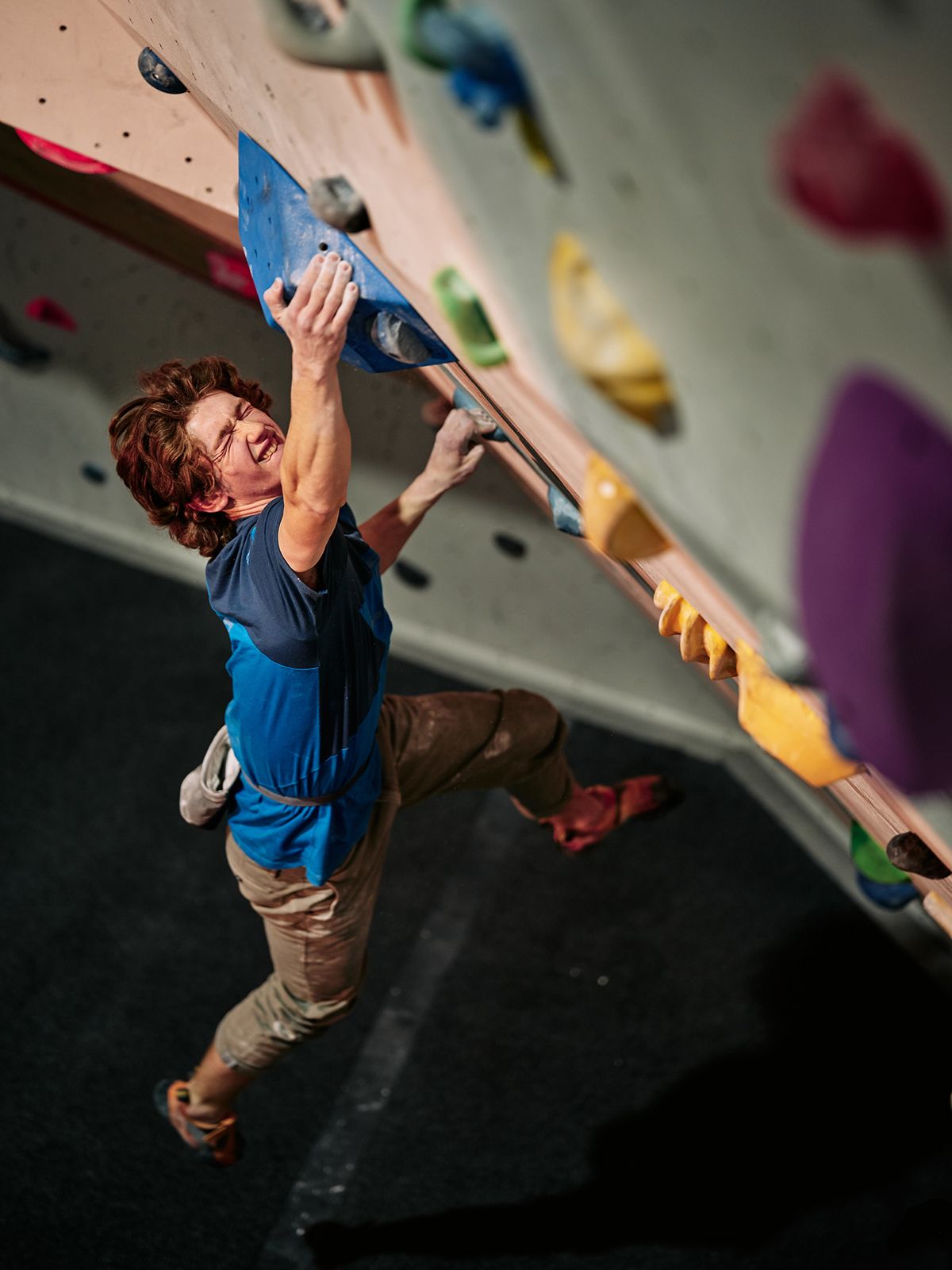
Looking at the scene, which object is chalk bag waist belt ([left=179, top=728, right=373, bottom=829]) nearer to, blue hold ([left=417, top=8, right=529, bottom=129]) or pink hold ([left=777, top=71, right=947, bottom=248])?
blue hold ([left=417, top=8, right=529, bottom=129])

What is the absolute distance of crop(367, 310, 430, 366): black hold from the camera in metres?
1.17

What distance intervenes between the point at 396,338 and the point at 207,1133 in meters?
1.39

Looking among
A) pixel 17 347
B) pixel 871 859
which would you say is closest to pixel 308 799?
pixel 871 859

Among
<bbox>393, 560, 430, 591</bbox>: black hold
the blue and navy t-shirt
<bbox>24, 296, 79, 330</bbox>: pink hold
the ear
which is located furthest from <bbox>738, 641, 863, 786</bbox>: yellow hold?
<bbox>24, 296, 79, 330</bbox>: pink hold

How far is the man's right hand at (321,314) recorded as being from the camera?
42.9 inches

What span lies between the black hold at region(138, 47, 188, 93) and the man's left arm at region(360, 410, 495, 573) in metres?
0.52

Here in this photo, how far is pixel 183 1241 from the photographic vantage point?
207 cm

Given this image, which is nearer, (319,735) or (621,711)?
(319,735)

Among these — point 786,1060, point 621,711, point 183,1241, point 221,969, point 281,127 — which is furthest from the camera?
point 621,711

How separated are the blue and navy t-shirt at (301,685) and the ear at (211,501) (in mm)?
36

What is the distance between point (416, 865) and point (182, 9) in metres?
1.71

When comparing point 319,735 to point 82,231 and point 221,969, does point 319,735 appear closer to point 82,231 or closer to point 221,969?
point 221,969

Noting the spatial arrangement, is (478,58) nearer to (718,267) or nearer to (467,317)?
(718,267)

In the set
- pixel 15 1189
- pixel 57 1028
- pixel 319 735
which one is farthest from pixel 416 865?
pixel 319 735
